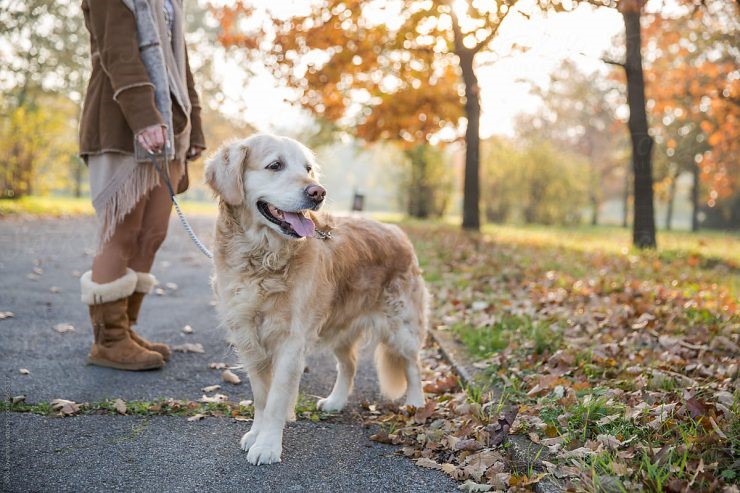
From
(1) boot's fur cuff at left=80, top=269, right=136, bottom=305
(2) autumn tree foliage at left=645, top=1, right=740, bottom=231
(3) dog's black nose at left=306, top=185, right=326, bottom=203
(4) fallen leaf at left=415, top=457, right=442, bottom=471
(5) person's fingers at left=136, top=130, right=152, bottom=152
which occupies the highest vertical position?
(2) autumn tree foliage at left=645, top=1, right=740, bottom=231

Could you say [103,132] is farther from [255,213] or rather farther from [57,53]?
[57,53]

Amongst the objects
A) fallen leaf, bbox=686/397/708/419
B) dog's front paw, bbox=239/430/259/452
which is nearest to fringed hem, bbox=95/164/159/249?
dog's front paw, bbox=239/430/259/452

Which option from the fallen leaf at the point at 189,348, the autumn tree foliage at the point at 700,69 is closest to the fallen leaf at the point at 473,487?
the fallen leaf at the point at 189,348

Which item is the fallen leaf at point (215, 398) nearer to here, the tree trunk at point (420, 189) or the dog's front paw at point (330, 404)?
the dog's front paw at point (330, 404)

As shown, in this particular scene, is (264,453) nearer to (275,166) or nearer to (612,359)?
(275,166)

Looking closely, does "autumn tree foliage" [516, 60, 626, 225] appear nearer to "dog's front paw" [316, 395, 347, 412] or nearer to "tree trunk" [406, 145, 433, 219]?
"tree trunk" [406, 145, 433, 219]

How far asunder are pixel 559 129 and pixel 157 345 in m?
41.1

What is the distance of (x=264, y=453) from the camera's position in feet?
9.71

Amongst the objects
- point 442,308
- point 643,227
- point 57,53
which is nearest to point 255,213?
point 442,308

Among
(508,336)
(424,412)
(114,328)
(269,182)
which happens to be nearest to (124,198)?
(114,328)

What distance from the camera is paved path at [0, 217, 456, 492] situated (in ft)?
8.92

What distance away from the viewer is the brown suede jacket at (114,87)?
11.8 feet

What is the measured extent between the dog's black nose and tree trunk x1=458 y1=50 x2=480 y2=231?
34.4 feet

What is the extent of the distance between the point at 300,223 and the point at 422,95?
12.7 meters
